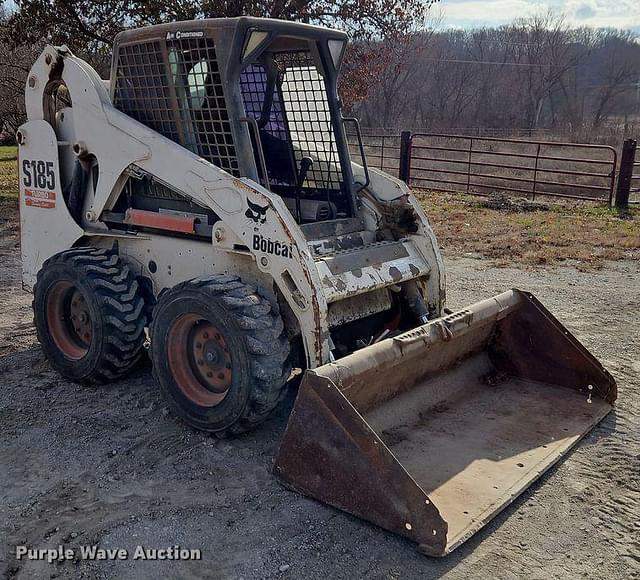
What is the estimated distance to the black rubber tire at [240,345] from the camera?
3.85 m

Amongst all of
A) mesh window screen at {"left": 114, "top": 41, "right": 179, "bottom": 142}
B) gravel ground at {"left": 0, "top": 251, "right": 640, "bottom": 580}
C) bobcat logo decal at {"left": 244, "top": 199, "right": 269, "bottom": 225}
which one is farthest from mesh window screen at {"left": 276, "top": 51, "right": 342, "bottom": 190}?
gravel ground at {"left": 0, "top": 251, "right": 640, "bottom": 580}

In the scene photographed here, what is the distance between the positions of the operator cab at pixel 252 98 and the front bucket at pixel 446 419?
132cm

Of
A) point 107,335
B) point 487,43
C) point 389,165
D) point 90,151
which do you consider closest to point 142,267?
point 107,335

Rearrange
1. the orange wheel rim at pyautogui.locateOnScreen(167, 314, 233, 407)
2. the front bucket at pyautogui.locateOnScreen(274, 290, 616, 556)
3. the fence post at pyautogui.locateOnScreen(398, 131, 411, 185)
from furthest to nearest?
the fence post at pyautogui.locateOnScreen(398, 131, 411, 185) < the orange wheel rim at pyautogui.locateOnScreen(167, 314, 233, 407) < the front bucket at pyautogui.locateOnScreen(274, 290, 616, 556)

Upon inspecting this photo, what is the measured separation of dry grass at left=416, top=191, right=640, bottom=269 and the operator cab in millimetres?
4551

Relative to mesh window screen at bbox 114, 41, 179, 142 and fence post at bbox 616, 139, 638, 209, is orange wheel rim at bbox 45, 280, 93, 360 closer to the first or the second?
mesh window screen at bbox 114, 41, 179, 142

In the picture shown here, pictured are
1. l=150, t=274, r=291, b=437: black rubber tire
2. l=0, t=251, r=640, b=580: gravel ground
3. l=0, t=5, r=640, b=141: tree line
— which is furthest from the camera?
l=0, t=5, r=640, b=141: tree line

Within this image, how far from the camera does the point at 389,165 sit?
19.1 metres

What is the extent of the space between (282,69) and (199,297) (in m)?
2.01

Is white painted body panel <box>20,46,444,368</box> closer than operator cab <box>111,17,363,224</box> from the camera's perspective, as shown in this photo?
Yes

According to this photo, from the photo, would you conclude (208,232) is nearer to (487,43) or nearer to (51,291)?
(51,291)

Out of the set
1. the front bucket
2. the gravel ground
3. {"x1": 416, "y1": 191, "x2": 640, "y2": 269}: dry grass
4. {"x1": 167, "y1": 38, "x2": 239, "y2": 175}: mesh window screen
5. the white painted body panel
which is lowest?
{"x1": 416, "y1": 191, "x2": 640, "y2": 269}: dry grass

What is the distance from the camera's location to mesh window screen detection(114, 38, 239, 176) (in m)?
4.46

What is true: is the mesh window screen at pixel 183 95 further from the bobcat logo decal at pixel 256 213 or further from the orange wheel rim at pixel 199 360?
the orange wheel rim at pixel 199 360
